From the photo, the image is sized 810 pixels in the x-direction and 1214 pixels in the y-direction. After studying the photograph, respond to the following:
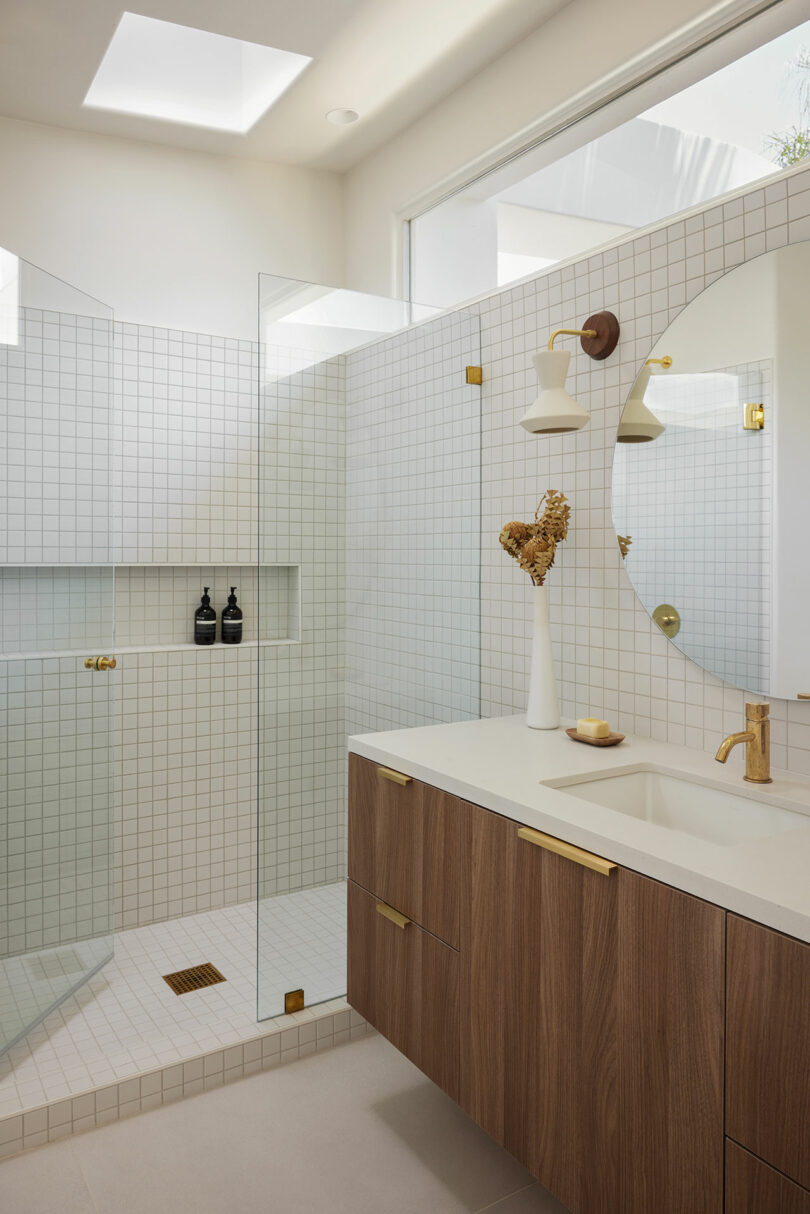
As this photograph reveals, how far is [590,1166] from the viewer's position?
1336 millimetres

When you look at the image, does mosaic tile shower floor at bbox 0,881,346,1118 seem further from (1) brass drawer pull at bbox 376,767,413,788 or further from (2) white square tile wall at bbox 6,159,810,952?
(1) brass drawer pull at bbox 376,767,413,788

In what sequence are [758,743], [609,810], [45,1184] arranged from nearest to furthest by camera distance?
[609,810]
[758,743]
[45,1184]

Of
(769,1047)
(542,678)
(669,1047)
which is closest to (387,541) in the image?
(542,678)

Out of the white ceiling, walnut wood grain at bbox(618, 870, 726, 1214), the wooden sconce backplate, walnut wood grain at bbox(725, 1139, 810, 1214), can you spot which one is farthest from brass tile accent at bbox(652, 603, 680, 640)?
the white ceiling

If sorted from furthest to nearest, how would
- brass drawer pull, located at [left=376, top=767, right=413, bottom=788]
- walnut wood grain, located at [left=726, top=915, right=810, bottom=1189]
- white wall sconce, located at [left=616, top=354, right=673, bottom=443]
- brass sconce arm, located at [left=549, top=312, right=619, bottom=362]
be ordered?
brass sconce arm, located at [left=549, top=312, right=619, bottom=362] → white wall sconce, located at [left=616, top=354, right=673, bottom=443] → brass drawer pull, located at [left=376, top=767, right=413, bottom=788] → walnut wood grain, located at [left=726, top=915, right=810, bottom=1189]

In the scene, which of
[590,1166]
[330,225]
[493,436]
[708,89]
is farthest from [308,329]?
[590,1166]

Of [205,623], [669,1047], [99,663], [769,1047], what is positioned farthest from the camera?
[205,623]

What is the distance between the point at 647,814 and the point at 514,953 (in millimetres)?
431

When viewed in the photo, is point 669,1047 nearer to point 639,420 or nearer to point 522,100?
point 639,420

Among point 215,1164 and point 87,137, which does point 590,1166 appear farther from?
point 87,137

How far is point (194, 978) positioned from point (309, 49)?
9.65 feet

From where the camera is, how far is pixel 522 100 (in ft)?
8.60

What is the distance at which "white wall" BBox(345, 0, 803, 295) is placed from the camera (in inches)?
82.2

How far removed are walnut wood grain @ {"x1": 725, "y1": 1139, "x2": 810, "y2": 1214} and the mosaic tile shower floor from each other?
1.37 metres
